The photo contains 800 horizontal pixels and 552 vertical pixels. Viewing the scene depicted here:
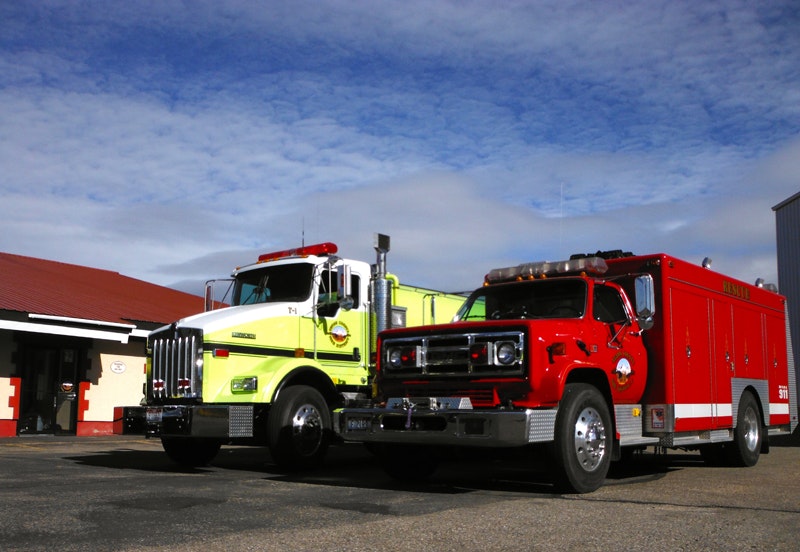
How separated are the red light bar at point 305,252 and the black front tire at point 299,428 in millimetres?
2070

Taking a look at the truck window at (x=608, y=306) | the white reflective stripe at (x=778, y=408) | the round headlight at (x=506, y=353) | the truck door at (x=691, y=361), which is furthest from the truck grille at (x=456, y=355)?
the white reflective stripe at (x=778, y=408)

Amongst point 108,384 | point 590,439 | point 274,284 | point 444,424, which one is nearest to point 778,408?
point 590,439

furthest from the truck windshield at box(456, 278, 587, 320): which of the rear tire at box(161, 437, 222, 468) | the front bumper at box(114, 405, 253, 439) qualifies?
the rear tire at box(161, 437, 222, 468)

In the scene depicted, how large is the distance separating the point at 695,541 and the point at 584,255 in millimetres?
5596

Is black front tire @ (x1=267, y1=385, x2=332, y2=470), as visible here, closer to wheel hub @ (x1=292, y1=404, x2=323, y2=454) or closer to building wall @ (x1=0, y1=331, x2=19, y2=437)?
wheel hub @ (x1=292, y1=404, x2=323, y2=454)

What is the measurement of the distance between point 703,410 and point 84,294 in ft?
58.2

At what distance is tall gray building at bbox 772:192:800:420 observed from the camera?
2645 centimetres

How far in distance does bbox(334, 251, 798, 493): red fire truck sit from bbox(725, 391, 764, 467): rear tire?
30 millimetres

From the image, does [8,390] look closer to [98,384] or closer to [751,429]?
[98,384]

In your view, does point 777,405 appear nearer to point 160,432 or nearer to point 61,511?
point 160,432

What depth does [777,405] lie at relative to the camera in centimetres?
1306

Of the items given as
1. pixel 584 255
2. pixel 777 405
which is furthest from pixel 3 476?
Result: pixel 777 405

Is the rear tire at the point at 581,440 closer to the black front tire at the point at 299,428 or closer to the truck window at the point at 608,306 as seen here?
the truck window at the point at 608,306

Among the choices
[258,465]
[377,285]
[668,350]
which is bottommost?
[258,465]
